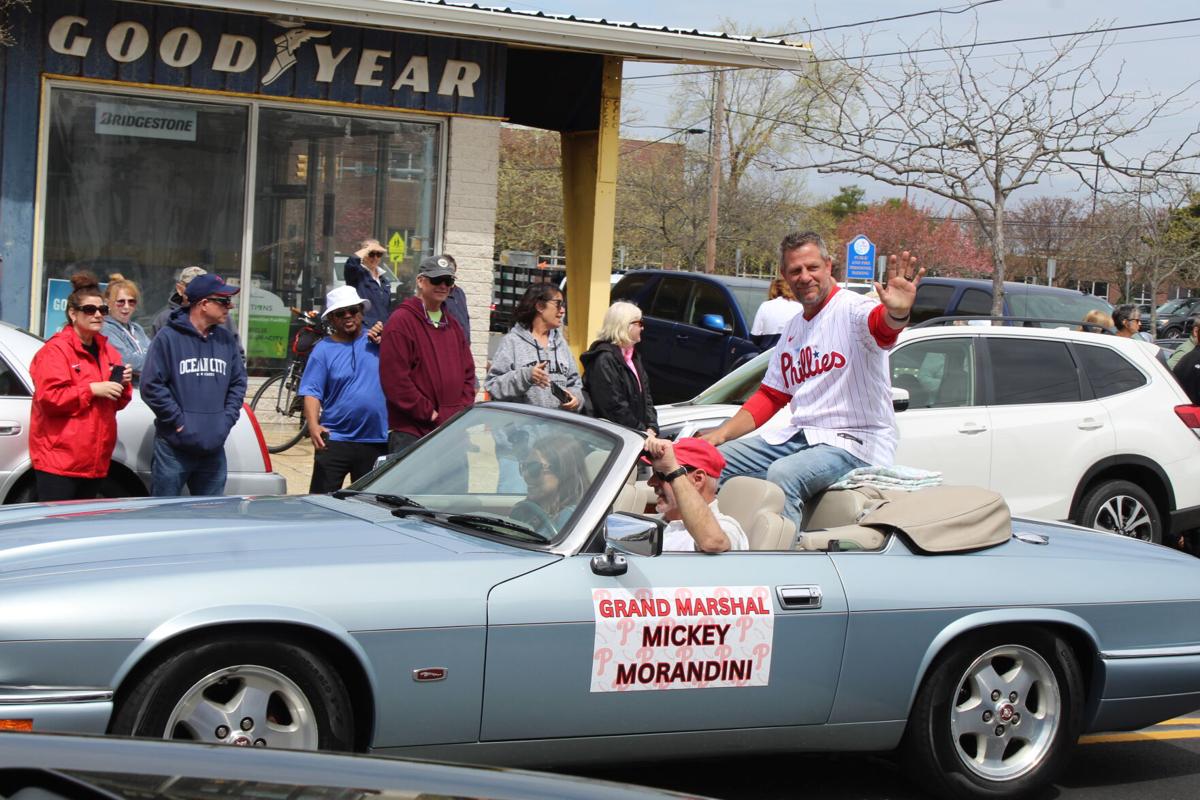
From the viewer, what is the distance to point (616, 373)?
28.3 ft

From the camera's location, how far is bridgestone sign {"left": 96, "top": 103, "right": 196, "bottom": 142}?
42.7 feet

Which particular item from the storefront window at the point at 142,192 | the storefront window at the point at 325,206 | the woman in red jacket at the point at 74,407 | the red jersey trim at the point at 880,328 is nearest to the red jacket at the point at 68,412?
the woman in red jacket at the point at 74,407

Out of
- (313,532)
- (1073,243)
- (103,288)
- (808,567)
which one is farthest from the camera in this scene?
(1073,243)

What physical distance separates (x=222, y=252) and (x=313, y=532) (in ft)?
31.3

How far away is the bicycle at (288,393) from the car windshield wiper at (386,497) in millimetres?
7907

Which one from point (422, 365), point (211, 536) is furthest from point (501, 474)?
point (422, 365)

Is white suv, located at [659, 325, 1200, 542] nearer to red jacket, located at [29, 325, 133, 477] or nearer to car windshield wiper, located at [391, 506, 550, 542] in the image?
red jacket, located at [29, 325, 133, 477]

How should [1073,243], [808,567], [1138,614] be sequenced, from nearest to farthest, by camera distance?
[808,567] → [1138,614] → [1073,243]

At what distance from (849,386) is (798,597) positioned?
5.39ft

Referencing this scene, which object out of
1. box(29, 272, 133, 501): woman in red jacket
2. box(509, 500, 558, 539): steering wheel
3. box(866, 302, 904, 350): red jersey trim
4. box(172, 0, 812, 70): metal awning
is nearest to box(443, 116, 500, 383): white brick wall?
box(172, 0, 812, 70): metal awning

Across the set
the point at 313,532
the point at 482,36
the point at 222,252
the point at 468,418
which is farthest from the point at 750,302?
the point at 313,532

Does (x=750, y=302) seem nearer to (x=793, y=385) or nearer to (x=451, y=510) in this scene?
(x=793, y=385)

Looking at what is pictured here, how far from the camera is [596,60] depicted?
48.5ft

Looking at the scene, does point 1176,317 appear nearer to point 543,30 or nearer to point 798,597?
point 543,30
